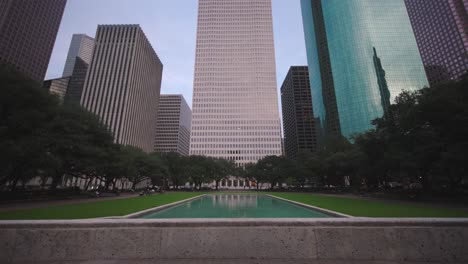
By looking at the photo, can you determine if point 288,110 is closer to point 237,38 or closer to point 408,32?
point 237,38

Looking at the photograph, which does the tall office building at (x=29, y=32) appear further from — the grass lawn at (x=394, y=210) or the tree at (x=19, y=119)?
the grass lawn at (x=394, y=210)

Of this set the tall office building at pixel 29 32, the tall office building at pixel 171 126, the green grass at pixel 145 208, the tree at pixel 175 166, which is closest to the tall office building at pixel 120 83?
the tall office building at pixel 29 32

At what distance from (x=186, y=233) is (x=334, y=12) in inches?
5239

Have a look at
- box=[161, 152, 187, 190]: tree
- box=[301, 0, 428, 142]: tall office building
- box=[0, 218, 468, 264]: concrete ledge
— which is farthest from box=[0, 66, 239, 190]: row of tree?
box=[301, 0, 428, 142]: tall office building

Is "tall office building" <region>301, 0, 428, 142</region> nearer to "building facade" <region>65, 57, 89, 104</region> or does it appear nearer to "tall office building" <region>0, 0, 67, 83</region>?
"tall office building" <region>0, 0, 67, 83</region>

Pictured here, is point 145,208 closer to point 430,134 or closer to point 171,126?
point 430,134

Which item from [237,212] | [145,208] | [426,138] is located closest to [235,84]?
[426,138]

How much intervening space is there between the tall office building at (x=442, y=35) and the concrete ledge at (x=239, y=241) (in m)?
132

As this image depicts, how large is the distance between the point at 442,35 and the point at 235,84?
392ft

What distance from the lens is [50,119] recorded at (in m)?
24.8

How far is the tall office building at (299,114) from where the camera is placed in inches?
6214

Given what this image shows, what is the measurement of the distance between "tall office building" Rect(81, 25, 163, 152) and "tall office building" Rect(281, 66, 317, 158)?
11179cm

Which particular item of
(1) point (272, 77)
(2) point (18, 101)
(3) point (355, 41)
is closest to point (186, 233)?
(2) point (18, 101)

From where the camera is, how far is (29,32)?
95.2 meters
